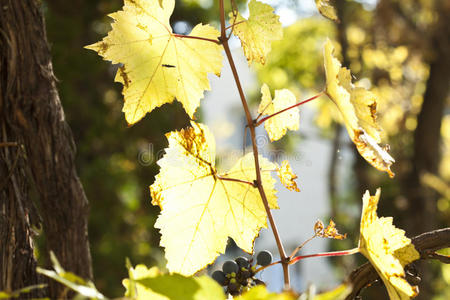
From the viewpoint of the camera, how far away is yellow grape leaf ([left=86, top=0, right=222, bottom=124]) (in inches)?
13.4

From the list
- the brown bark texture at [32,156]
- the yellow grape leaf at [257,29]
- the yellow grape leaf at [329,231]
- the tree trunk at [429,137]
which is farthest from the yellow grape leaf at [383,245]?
the tree trunk at [429,137]

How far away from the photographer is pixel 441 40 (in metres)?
3.05

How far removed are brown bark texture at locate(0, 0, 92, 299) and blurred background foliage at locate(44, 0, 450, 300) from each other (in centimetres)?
194

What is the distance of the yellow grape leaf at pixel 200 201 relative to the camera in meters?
0.32

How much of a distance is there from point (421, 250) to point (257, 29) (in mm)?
187

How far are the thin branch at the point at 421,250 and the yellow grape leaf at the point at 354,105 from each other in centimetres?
8

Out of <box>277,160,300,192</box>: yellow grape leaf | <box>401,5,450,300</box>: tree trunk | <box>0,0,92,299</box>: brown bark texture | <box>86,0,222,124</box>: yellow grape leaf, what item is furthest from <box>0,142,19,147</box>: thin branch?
<box>401,5,450,300</box>: tree trunk

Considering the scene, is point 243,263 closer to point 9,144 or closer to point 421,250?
point 421,250

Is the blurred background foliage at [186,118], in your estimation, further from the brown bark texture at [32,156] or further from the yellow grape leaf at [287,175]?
the yellow grape leaf at [287,175]

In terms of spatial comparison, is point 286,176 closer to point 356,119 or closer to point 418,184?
point 356,119

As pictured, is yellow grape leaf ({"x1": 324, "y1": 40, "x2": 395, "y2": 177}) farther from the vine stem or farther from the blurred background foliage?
the blurred background foliage

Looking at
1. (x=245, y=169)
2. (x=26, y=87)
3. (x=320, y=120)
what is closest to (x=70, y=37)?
(x=320, y=120)

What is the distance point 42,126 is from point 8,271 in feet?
0.52

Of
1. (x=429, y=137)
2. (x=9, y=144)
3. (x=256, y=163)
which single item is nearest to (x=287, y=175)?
(x=256, y=163)
